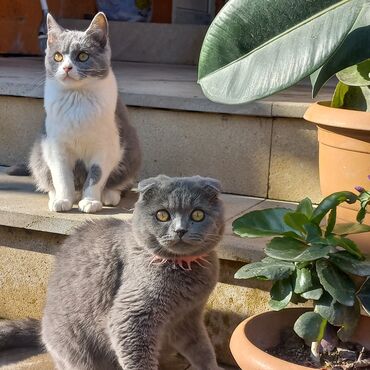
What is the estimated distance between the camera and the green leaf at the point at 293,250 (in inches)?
62.9

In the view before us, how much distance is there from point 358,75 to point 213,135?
1003 mm

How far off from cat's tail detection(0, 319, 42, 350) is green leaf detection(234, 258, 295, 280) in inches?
38.1

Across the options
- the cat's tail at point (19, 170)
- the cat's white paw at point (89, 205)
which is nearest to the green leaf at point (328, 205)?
the cat's white paw at point (89, 205)

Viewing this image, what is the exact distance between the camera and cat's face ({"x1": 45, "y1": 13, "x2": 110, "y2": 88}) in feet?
8.13

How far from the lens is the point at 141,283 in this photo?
1997mm

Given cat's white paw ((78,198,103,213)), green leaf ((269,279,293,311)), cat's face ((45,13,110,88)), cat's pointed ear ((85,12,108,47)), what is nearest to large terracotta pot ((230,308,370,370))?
green leaf ((269,279,293,311))

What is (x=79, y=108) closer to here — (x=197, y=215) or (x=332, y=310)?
(x=197, y=215)

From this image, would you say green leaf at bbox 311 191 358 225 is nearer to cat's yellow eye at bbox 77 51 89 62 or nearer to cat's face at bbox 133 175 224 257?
cat's face at bbox 133 175 224 257

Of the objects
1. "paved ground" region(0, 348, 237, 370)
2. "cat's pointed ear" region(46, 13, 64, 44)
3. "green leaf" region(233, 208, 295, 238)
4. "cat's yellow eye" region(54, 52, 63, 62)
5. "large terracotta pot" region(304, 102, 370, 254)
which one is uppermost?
"cat's pointed ear" region(46, 13, 64, 44)

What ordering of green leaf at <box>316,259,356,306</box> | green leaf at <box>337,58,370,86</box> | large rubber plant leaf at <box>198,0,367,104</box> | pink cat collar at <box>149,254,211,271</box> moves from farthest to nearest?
pink cat collar at <box>149,254,211,271</box> → green leaf at <box>337,58,370,86</box> → green leaf at <box>316,259,356,306</box> → large rubber plant leaf at <box>198,0,367,104</box>

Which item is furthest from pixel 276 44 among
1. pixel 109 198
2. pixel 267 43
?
pixel 109 198

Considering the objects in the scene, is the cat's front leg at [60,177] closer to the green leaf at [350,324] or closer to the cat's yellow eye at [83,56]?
the cat's yellow eye at [83,56]

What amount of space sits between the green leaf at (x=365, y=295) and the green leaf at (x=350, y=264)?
0.06 metres

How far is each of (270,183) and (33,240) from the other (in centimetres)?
92
